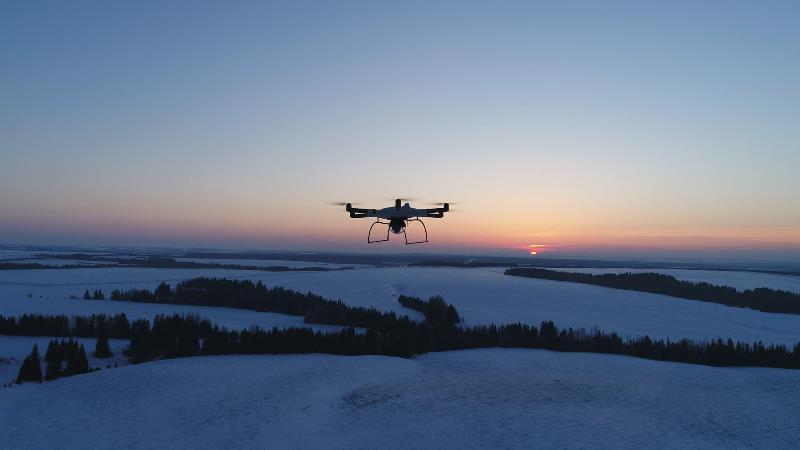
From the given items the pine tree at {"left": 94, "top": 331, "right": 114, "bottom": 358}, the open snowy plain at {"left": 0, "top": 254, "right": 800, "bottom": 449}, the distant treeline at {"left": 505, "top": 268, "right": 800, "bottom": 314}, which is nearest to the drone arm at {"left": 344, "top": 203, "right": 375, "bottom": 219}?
the open snowy plain at {"left": 0, "top": 254, "right": 800, "bottom": 449}

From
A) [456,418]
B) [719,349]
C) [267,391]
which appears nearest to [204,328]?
[267,391]

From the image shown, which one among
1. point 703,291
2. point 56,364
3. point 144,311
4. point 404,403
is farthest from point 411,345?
point 703,291

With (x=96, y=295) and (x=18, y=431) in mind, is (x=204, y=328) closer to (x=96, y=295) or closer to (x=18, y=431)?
(x=18, y=431)

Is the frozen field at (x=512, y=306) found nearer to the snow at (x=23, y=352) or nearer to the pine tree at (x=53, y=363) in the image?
the snow at (x=23, y=352)

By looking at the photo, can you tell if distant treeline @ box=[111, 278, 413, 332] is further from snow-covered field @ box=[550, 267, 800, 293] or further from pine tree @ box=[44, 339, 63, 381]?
snow-covered field @ box=[550, 267, 800, 293]

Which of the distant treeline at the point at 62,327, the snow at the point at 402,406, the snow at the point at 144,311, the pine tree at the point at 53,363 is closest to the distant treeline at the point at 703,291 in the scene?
the snow at the point at 402,406

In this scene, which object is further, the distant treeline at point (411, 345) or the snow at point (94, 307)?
the snow at point (94, 307)
